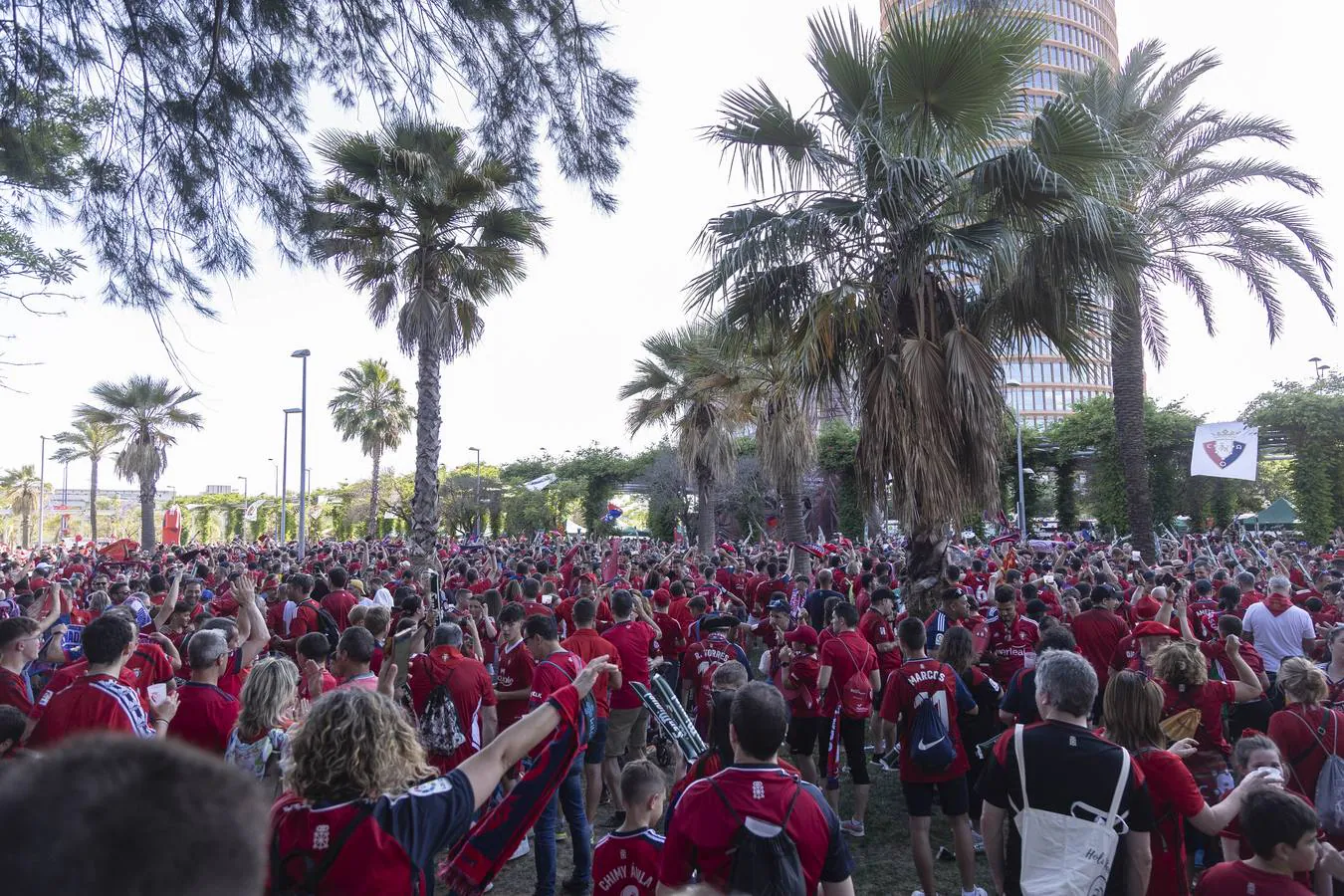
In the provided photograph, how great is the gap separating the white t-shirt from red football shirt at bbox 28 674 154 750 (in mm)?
8920

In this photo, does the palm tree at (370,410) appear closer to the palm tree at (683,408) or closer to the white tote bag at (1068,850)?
the palm tree at (683,408)

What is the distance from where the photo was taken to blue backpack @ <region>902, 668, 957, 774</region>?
543 centimetres

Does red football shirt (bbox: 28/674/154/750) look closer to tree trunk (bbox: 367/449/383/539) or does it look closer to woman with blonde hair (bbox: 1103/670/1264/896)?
woman with blonde hair (bbox: 1103/670/1264/896)

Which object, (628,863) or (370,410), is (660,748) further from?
(370,410)

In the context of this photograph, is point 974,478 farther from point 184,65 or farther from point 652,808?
point 184,65

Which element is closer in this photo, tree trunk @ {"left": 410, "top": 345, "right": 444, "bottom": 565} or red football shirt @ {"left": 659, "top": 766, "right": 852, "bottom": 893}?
red football shirt @ {"left": 659, "top": 766, "right": 852, "bottom": 893}

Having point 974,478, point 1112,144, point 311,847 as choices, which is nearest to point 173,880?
point 311,847

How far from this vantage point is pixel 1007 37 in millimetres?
8812

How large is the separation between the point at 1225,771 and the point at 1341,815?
67cm

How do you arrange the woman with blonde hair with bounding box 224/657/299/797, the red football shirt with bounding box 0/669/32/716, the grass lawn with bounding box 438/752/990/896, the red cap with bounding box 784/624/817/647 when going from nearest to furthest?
the woman with blonde hair with bounding box 224/657/299/797 → the red football shirt with bounding box 0/669/32/716 → the grass lawn with bounding box 438/752/990/896 → the red cap with bounding box 784/624/817/647

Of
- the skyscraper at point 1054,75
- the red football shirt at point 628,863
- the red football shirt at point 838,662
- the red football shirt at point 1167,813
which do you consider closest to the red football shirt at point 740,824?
the red football shirt at point 628,863

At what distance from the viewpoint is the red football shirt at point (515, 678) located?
6.36 m

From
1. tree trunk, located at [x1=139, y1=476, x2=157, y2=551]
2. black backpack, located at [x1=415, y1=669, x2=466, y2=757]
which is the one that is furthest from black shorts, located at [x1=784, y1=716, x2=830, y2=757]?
tree trunk, located at [x1=139, y1=476, x2=157, y2=551]

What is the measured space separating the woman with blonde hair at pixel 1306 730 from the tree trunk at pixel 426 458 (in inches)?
535
